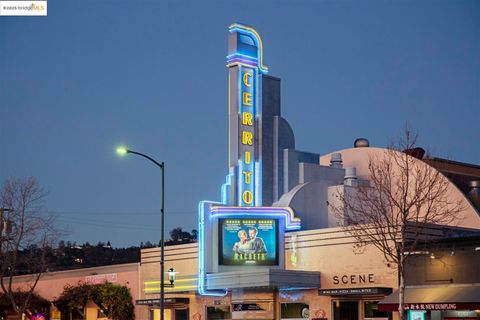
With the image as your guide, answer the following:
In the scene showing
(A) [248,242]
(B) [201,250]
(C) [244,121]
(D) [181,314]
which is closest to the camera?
(A) [248,242]

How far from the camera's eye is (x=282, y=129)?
164 ft

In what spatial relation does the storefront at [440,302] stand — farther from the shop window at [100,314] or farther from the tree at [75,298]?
the shop window at [100,314]

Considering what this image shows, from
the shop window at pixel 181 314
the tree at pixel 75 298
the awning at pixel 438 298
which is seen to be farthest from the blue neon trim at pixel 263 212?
the tree at pixel 75 298

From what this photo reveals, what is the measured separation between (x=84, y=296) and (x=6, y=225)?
8919 millimetres

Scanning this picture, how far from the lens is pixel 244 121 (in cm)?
4856

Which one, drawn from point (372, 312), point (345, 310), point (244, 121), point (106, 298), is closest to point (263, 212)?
point (244, 121)

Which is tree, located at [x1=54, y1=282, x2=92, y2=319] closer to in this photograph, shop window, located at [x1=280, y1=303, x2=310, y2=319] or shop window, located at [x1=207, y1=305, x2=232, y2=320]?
shop window, located at [x1=207, y1=305, x2=232, y2=320]

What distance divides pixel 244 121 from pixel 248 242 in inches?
273

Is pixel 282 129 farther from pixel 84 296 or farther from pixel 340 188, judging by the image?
pixel 84 296

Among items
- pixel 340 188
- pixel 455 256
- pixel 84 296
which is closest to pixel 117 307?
pixel 84 296

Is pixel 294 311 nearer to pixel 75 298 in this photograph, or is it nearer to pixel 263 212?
pixel 263 212

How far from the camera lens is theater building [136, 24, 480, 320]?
41.0 meters

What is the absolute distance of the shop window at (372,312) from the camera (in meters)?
39.5

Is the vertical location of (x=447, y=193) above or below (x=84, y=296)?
above
